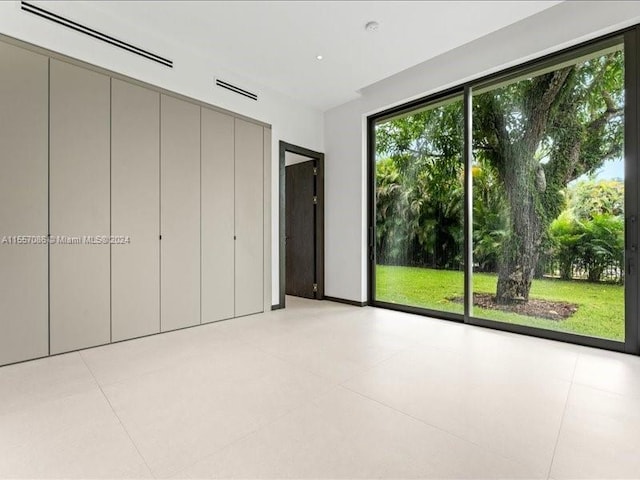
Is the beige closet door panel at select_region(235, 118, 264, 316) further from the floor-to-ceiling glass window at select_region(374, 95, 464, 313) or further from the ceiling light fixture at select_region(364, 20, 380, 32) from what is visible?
the ceiling light fixture at select_region(364, 20, 380, 32)

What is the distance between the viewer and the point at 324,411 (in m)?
2.10

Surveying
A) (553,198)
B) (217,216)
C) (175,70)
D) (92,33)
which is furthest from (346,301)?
(92,33)

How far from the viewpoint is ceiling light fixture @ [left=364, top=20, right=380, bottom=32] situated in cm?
352

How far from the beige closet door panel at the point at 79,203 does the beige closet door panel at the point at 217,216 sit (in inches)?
45.3

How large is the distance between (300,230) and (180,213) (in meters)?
2.71

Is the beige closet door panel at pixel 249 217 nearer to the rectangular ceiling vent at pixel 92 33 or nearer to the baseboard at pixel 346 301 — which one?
the rectangular ceiling vent at pixel 92 33

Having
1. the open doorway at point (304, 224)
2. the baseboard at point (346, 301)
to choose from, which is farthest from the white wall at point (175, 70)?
the baseboard at point (346, 301)

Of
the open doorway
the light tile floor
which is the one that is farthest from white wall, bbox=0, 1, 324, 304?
the light tile floor

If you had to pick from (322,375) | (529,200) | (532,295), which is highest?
(529,200)

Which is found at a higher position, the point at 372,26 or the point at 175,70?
the point at 372,26

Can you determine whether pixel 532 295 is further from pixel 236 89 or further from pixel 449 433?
pixel 236 89

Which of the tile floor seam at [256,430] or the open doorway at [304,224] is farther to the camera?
the open doorway at [304,224]

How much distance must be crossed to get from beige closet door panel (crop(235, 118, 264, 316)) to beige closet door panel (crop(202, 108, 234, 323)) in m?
0.12

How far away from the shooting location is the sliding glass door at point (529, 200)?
3.31 meters
